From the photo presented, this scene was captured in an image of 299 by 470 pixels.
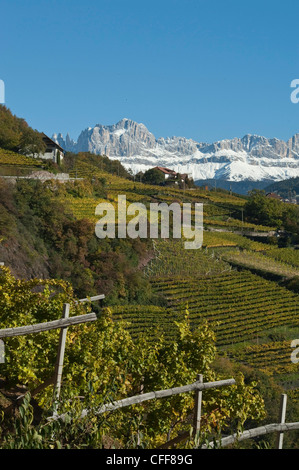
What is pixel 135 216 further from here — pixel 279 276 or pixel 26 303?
pixel 26 303

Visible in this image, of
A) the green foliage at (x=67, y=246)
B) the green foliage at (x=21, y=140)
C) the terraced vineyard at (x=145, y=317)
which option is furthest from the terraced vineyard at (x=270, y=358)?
the green foliage at (x=21, y=140)

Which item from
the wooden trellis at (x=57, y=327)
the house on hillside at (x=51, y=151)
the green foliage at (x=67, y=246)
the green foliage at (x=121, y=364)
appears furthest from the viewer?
the house on hillside at (x=51, y=151)

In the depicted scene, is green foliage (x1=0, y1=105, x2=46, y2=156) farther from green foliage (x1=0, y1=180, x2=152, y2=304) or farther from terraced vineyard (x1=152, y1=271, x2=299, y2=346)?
terraced vineyard (x1=152, y1=271, x2=299, y2=346)

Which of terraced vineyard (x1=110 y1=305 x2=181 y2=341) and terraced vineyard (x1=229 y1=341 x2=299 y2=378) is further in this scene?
terraced vineyard (x1=110 y1=305 x2=181 y2=341)

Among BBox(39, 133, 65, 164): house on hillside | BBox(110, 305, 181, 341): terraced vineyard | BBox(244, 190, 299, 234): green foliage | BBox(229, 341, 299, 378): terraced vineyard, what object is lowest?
BBox(229, 341, 299, 378): terraced vineyard

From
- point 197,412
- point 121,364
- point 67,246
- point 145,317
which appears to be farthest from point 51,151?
point 197,412

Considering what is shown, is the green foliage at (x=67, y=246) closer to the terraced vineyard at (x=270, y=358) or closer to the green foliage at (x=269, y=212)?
the terraced vineyard at (x=270, y=358)

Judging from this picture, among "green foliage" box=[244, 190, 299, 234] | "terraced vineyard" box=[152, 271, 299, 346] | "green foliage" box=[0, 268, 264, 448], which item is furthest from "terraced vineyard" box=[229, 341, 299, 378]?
"green foliage" box=[244, 190, 299, 234]

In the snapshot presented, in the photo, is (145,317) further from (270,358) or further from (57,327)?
(57,327)

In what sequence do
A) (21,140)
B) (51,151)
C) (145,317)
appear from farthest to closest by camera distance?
(51,151) → (21,140) → (145,317)
